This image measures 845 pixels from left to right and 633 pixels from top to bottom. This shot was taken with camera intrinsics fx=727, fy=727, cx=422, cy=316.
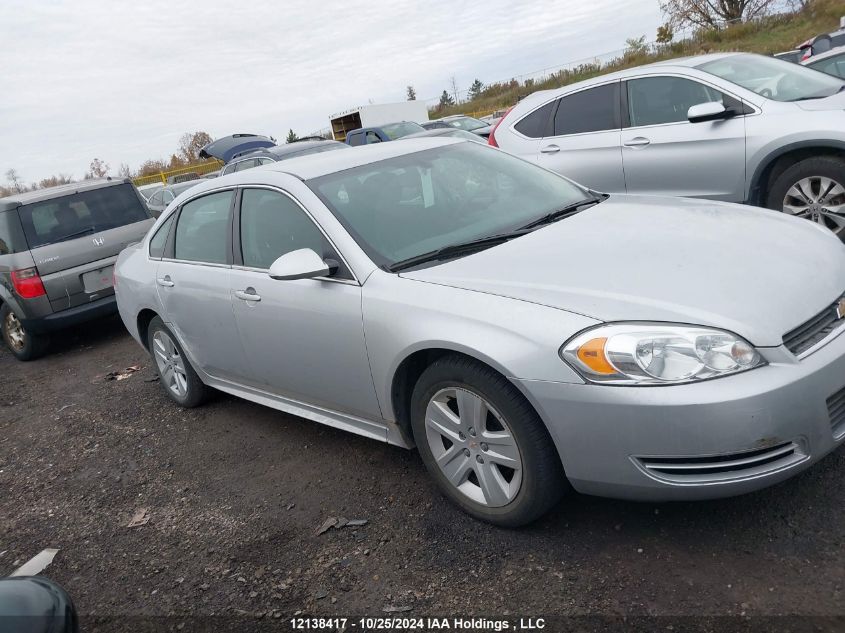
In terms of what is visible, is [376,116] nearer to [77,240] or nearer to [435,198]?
[77,240]

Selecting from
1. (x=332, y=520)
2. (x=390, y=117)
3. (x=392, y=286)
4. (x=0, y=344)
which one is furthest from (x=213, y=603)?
(x=390, y=117)

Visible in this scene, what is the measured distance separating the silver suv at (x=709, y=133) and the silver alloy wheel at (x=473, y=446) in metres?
3.92

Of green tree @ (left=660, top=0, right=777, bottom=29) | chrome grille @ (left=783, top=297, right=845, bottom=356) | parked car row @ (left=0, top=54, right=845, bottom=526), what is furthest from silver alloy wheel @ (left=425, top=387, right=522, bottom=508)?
green tree @ (left=660, top=0, right=777, bottom=29)

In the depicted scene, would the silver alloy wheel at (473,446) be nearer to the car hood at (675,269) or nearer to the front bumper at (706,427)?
the front bumper at (706,427)

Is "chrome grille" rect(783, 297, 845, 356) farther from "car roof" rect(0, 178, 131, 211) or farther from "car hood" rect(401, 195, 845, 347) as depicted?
"car roof" rect(0, 178, 131, 211)

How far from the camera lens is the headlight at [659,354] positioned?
249cm

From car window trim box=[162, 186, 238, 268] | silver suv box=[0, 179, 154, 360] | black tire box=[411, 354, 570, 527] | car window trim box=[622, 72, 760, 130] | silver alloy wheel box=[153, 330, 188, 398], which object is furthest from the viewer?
silver suv box=[0, 179, 154, 360]

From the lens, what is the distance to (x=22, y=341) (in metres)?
8.15

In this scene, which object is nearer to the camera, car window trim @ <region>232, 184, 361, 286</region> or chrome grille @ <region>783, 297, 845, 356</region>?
chrome grille @ <region>783, 297, 845, 356</region>

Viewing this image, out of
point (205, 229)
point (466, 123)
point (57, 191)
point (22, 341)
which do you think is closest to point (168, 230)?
point (205, 229)

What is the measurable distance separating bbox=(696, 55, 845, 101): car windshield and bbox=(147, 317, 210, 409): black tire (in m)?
4.86

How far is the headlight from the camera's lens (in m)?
2.49

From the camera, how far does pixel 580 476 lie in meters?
2.71

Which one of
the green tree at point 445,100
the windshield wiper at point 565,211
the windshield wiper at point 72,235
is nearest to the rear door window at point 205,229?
the windshield wiper at point 565,211
